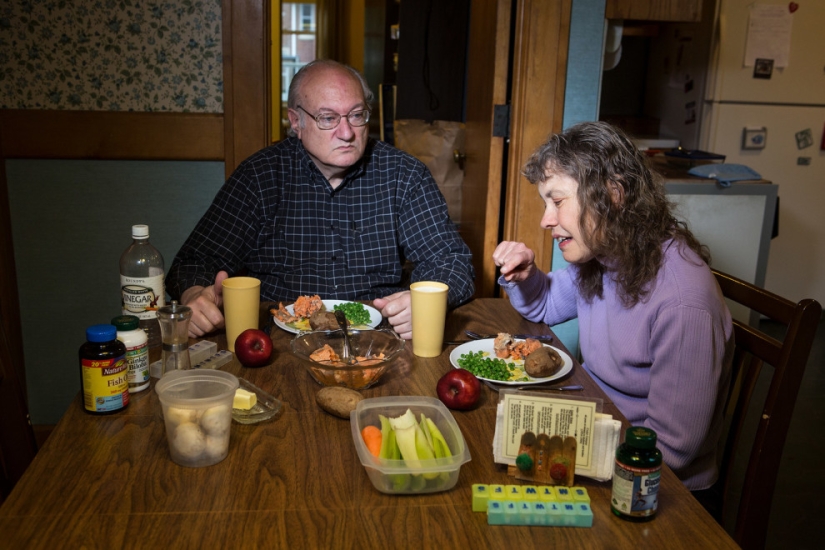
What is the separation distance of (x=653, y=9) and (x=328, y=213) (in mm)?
1291

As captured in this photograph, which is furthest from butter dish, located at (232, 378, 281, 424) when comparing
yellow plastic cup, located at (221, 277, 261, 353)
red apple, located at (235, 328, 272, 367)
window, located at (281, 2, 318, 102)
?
window, located at (281, 2, 318, 102)

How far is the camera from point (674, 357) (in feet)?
4.33

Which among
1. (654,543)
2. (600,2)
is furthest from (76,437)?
(600,2)

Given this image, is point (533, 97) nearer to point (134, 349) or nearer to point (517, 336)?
point (517, 336)

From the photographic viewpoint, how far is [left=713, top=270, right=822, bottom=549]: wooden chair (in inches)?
50.6

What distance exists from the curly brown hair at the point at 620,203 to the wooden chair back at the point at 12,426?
1.09m

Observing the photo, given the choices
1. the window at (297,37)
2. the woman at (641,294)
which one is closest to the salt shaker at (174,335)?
the woman at (641,294)

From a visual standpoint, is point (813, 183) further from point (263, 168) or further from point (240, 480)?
point (240, 480)

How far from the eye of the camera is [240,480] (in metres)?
1.01

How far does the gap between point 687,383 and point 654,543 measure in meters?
0.48

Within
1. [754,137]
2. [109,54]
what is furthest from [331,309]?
[754,137]

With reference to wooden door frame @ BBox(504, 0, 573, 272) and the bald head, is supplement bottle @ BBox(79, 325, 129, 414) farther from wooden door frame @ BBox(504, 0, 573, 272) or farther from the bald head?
wooden door frame @ BBox(504, 0, 573, 272)

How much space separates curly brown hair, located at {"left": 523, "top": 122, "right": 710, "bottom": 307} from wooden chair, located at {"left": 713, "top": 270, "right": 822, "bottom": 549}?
0.21 meters

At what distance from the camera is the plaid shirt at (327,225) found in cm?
208
